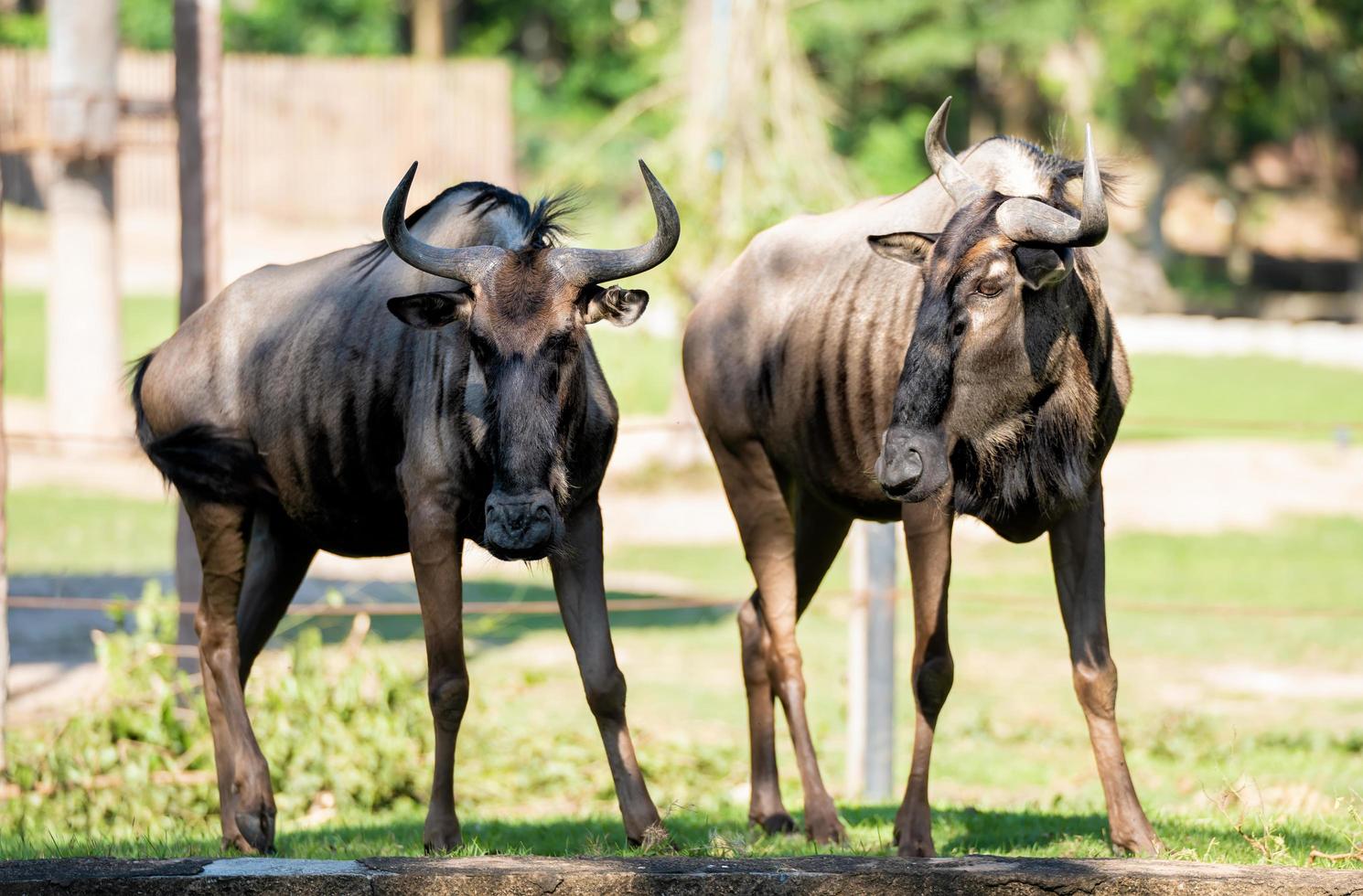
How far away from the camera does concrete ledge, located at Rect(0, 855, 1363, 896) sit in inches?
197

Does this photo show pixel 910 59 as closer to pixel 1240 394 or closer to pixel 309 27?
pixel 309 27

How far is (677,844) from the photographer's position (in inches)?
241

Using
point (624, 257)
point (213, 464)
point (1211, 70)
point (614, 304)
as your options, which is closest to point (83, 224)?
point (213, 464)

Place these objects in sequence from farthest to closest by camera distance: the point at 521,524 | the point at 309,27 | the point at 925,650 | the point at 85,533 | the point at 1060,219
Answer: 1. the point at 309,27
2. the point at 85,533
3. the point at 925,650
4. the point at 1060,219
5. the point at 521,524

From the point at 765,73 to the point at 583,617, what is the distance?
53.3ft

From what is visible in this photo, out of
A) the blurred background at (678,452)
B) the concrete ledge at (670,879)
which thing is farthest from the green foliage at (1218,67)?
the concrete ledge at (670,879)

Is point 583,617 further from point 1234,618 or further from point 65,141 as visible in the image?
point 65,141

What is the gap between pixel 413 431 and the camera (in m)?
6.32

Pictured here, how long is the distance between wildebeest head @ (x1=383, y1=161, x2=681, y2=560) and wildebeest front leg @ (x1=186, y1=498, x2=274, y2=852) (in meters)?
1.69

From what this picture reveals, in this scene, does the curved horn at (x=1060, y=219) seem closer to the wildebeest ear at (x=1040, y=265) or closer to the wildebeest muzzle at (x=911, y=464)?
the wildebeest ear at (x=1040, y=265)

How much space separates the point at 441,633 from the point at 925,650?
175 cm

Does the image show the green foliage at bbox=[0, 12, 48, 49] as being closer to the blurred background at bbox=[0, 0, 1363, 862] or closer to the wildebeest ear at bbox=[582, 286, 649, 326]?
the blurred background at bbox=[0, 0, 1363, 862]

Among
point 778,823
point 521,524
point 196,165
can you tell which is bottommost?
point 778,823

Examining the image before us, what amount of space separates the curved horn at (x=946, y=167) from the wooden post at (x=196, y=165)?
5556 millimetres
